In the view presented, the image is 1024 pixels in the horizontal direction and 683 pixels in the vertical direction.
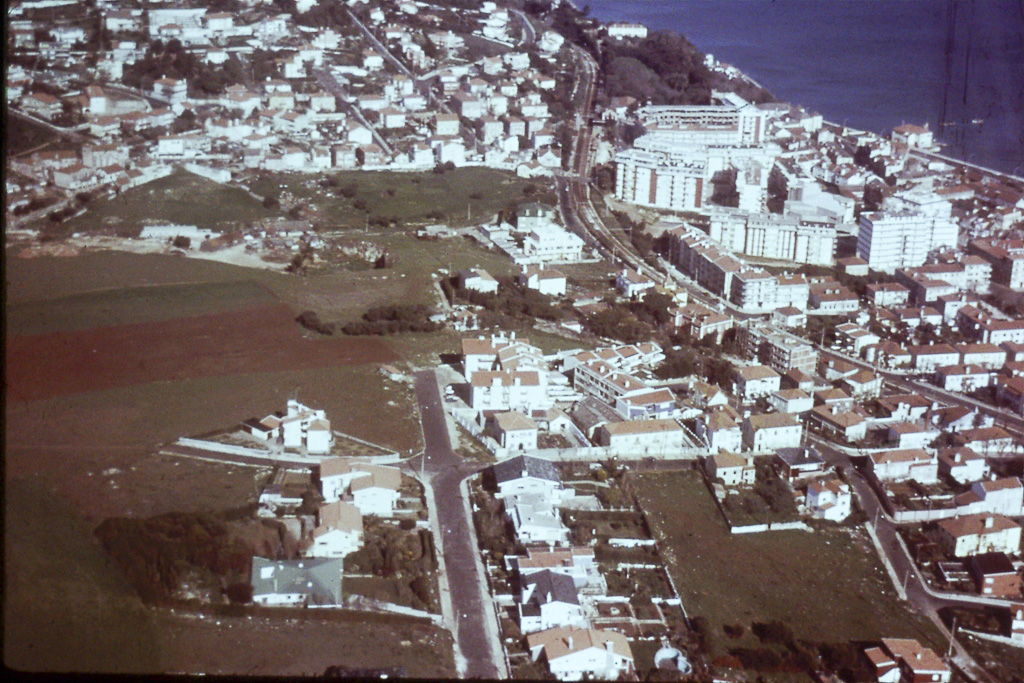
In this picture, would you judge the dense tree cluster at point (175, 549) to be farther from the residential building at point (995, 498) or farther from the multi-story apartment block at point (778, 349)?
the multi-story apartment block at point (778, 349)

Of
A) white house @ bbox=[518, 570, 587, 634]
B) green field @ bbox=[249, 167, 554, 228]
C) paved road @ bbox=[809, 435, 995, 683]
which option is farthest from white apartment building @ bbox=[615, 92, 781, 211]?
white house @ bbox=[518, 570, 587, 634]

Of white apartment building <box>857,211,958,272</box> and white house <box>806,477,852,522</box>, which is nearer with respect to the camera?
white house <box>806,477,852,522</box>

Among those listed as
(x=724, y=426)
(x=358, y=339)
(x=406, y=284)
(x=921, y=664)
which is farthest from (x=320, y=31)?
(x=921, y=664)

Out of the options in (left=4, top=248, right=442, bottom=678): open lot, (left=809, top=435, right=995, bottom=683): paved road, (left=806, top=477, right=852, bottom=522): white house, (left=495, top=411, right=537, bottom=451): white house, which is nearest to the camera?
(left=4, top=248, right=442, bottom=678): open lot

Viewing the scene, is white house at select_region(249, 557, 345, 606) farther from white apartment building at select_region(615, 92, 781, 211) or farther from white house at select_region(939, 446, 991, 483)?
white apartment building at select_region(615, 92, 781, 211)

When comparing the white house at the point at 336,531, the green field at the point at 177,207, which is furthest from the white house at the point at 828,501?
the green field at the point at 177,207

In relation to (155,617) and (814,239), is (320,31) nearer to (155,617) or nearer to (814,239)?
(814,239)
